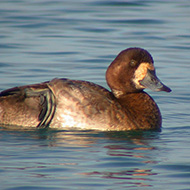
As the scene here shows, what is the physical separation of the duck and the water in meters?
0.15

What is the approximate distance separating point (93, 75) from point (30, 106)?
3.49m

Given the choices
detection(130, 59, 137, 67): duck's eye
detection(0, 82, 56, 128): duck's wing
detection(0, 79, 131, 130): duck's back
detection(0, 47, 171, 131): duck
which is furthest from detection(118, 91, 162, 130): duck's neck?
detection(0, 82, 56, 128): duck's wing

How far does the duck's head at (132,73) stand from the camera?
7.90m

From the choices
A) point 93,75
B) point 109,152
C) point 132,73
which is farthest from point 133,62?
point 93,75

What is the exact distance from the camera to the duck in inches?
298

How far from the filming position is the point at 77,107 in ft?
24.7

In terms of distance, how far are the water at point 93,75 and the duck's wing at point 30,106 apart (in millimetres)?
159

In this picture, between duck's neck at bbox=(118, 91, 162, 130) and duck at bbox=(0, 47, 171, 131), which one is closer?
duck at bbox=(0, 47, 171, 131)

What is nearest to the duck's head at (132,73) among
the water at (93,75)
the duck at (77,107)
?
the duck at (77,107)

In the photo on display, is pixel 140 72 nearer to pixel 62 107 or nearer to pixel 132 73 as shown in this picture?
pixel 132 73

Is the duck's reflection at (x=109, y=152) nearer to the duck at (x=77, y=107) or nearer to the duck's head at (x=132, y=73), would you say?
the duck at (x=77, y=107)

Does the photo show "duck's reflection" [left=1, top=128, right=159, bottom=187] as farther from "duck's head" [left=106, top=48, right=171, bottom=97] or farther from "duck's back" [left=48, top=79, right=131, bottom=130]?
"duck's head" [left=106, top=48, right=171, bottom=97]

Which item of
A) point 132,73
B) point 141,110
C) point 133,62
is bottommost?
point 141,110

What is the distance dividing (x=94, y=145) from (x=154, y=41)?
713cm
